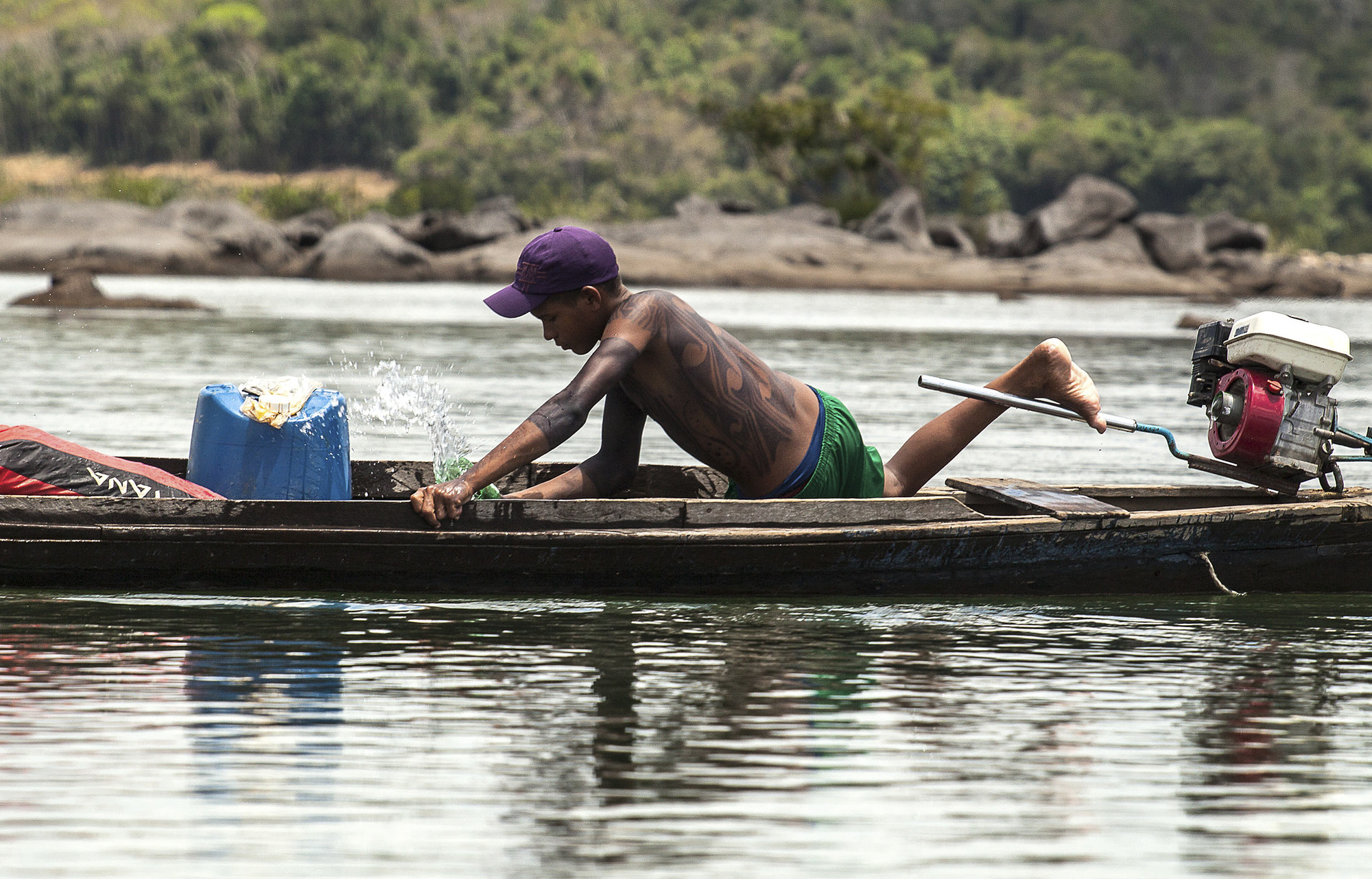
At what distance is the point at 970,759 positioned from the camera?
543cm

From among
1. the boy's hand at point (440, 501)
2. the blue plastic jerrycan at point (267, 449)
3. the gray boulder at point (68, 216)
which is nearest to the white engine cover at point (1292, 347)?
the boy's hand at point (440, 501)

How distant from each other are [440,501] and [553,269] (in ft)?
3.39

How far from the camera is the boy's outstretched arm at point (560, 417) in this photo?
700 centimetres

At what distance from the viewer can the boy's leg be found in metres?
7.73

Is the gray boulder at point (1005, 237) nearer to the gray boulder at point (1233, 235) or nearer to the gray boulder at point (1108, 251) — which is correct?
the gray boulder at point (1108, 251)

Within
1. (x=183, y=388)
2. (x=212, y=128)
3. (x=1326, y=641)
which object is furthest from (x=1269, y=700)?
(x=212, y=128)

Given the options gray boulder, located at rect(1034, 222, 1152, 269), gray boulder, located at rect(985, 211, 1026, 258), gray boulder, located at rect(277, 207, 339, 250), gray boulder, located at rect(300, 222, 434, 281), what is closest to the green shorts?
gray boulder, located at rect(300, 222, 434, 281)

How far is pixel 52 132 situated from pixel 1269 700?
13912 centimetres

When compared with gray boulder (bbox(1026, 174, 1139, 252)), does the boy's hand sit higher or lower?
lower

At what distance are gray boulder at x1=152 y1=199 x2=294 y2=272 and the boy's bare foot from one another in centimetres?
6027

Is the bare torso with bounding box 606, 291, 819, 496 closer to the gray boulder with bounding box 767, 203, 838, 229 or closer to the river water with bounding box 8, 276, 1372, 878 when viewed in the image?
the river water with bounding box 8, 276, 1372, 878

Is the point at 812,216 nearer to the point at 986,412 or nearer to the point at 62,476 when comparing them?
the point at 986,412

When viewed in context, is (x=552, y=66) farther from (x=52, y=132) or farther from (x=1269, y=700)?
(x=1269, y=700)

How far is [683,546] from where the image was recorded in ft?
25.0
